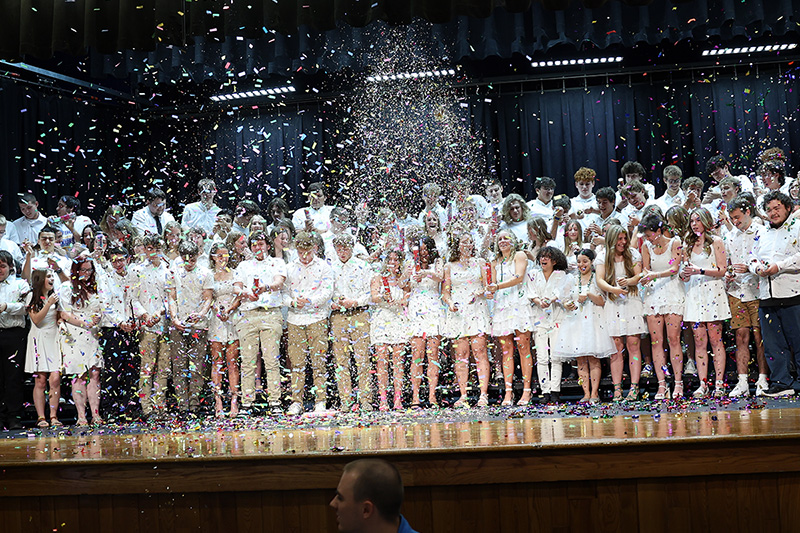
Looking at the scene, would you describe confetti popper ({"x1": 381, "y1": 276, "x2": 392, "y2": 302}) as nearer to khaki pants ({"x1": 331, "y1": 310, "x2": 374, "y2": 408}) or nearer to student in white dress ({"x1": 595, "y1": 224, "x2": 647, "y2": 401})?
khaki pants ({"x1": 331, "y1": 310, "x2": 374, "y2": 408})

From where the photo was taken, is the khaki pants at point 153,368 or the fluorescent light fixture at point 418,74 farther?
the fluorescent light fixture at point 418,74

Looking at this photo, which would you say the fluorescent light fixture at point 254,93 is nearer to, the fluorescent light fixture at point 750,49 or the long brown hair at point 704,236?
the fluorescent light fixture at point 750,49

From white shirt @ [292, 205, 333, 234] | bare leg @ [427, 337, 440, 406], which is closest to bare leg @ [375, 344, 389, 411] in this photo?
bare leg @ [427, 337, 440, 406]

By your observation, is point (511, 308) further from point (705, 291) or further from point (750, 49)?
point (750, 49)

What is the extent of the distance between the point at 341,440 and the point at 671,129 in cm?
787

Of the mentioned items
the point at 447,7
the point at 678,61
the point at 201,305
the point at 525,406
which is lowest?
the point at 525,406

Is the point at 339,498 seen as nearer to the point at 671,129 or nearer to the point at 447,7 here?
the point at 447,7

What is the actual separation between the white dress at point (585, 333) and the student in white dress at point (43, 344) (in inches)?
156

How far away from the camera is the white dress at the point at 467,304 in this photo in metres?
6.54

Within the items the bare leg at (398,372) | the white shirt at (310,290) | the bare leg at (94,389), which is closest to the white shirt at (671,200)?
the bare leg at (398,372)

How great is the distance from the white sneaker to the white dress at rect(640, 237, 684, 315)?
0.67 m

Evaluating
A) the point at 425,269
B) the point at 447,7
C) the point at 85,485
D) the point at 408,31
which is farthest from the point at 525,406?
the point at 408,31

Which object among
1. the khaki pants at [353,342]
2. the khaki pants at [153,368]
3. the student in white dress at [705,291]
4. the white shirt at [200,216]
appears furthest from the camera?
the white shirt at [200,216]

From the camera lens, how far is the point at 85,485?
3578 millimetres
